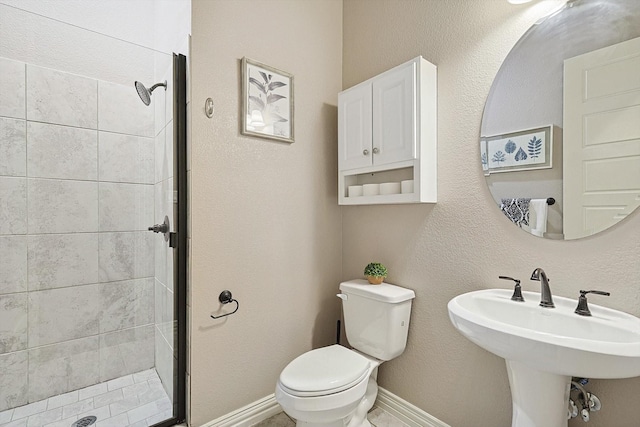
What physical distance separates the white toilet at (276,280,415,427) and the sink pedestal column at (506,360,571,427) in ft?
2.03

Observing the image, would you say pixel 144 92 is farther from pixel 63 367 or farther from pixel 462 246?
pixel 462 246

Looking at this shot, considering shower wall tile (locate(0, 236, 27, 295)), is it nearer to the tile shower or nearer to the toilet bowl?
the tile shower

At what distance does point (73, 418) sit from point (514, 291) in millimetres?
2206

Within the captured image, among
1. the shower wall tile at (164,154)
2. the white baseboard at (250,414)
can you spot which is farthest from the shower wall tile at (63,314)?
the white baseboard at (250,414)

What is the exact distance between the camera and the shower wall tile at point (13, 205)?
1.61 metres

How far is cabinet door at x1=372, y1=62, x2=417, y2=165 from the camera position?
153 cm

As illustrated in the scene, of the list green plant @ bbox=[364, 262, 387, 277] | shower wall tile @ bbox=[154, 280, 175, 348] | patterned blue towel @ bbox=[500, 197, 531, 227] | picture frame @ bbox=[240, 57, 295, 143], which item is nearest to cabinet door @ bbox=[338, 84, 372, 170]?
picture frame @ bbox=[240, 57, 295, 143]

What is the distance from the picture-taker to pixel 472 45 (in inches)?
57.9

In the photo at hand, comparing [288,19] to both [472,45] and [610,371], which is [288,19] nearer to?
[472,45]

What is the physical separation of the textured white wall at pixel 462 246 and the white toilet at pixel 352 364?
159mm

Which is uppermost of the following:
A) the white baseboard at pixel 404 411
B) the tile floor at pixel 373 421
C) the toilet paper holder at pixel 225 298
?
the toilet paper holder at pixel 225 298

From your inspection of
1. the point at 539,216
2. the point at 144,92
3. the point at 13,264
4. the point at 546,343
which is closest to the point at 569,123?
the point at 539,216

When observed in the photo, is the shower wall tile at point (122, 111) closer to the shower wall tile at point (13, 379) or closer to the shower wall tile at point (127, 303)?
the shower wall tile at point (127, 303)

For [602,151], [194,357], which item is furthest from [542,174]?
[194,357]
